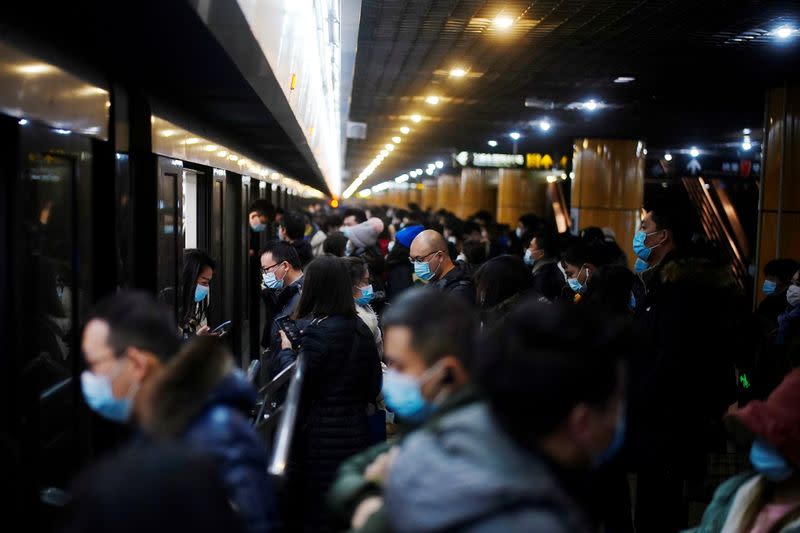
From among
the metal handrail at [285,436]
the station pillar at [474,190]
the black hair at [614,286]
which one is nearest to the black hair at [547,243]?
the black hair at [614,286]

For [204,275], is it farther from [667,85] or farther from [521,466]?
[667,85]

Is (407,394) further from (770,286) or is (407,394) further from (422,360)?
(770,286)

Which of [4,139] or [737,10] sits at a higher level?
[737,10]

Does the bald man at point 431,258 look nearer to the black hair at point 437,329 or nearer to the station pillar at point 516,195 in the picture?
the black hair at point 437,329

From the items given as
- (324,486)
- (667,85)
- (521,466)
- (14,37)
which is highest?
(667,85)

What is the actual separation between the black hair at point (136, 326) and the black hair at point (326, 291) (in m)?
2.08

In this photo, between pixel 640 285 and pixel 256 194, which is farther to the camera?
pixel 256 194

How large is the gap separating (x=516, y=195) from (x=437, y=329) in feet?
90.2

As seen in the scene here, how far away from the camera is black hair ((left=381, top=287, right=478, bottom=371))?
7.82 feet

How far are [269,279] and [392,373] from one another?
4.16 metres

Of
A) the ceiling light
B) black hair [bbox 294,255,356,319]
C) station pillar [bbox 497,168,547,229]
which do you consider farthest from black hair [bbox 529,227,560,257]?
station pillar [bbox 497,168,547,229]

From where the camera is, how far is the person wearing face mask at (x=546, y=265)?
6.65 metres

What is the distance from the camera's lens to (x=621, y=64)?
10.5m

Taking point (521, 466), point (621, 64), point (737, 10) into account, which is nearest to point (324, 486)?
point (521, 466)
